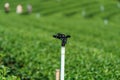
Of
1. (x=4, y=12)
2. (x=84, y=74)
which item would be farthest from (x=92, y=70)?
(x=4, y=12)

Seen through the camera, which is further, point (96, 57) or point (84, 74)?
point (96, 57)

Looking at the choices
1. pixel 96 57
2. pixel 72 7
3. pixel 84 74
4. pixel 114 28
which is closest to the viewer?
pixel 84 74

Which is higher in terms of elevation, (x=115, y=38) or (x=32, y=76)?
(x=115, y=38)

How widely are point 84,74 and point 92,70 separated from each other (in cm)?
49

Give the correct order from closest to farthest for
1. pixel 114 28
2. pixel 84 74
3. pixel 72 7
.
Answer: pixel 84 74 → pixel 114 28 → pixel 72 7

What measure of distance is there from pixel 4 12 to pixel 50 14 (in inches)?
264

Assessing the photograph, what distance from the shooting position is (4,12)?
4806 centimetres

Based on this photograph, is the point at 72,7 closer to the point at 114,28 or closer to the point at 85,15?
the point at 85,15

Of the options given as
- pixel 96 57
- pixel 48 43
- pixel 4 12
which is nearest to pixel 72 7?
pixel 4 12

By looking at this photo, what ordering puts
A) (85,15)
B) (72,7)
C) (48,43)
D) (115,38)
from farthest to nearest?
(72,7) < (85,15) < (115,38) < (48,43)

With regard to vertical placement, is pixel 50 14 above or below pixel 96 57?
above

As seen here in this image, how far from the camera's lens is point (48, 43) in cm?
1998

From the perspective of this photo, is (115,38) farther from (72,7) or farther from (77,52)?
(72,7)

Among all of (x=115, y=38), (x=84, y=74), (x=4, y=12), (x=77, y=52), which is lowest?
(x=84, y=74)
